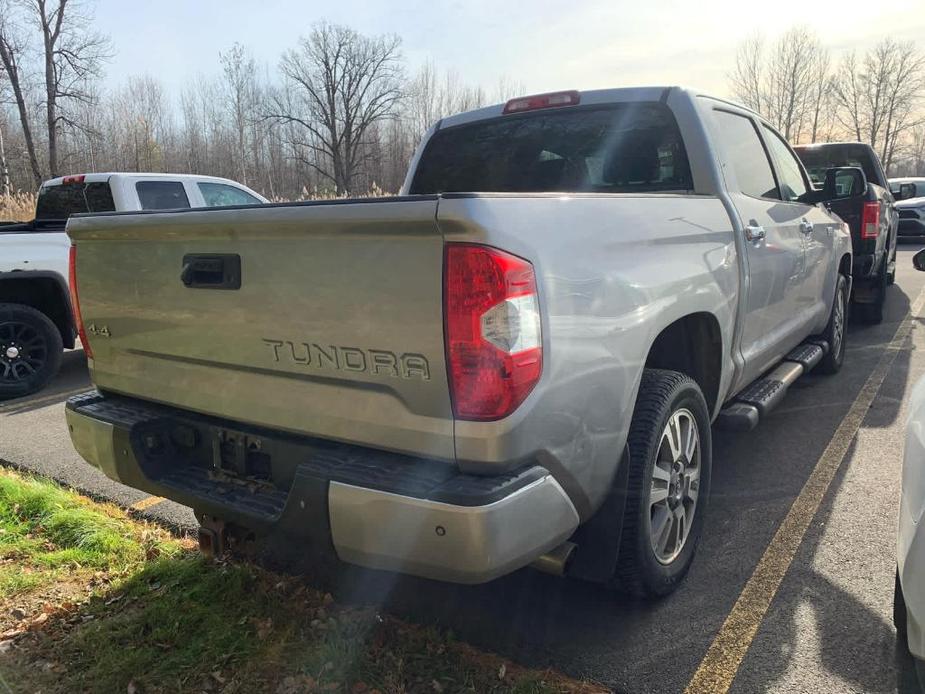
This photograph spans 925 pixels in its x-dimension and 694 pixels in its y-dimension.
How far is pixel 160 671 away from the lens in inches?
97.2

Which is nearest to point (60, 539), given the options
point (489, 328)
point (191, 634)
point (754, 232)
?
point (191, 634)

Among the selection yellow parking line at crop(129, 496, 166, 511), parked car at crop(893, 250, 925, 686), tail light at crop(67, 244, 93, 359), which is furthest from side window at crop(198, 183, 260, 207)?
parked car at crop(893, 250, 925, 686)

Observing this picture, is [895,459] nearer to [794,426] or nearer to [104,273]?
[794,426]

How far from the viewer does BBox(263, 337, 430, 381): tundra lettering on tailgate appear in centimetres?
199

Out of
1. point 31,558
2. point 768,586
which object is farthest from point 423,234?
point 31,558

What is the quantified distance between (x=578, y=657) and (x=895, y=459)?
274cm

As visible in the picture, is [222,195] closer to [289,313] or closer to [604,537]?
[289,313]

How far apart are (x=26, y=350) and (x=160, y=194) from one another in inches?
88.0

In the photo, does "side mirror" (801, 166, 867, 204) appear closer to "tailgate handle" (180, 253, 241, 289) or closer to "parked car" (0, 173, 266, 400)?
"tailgate handle" (180, 253, 241, 289)

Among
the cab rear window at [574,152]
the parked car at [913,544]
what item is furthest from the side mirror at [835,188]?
the parked car at [913,544]

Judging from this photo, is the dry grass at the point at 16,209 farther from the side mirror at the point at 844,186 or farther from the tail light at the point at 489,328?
the tail light at the point at 489,328

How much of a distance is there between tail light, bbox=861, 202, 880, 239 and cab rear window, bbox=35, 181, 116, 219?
777 cm

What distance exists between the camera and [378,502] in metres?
1.94

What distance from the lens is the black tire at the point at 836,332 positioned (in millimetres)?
5609
